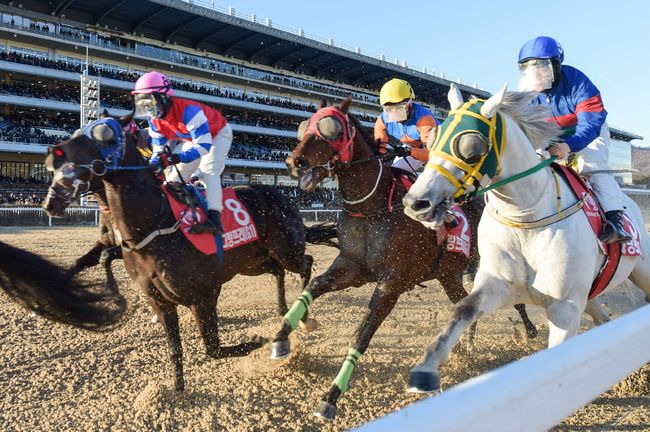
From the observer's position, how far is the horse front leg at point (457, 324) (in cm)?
197

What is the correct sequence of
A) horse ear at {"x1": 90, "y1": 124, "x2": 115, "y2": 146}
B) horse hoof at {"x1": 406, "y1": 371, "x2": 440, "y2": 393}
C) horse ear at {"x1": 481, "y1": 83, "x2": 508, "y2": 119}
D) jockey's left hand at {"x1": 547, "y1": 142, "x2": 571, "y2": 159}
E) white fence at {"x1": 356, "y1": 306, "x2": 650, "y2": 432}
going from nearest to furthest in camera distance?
1. white fence at {"x1": 356, "y1": 306, "x2": 650, "y2": 432}
2. horse hoof at {"x1": 406, "y1": 371, "x2": 440, "y2": 393}
3. horse ear at {"x1": 481, "y1": 83, "x2": 508, "y2": 119}
4. jockey's left hand at {"x1": 547, "y1": 142, "x2": 571, "y2": 159}
5. horse ear at {"x1": 90, "y1": 124, "x2": 115, "y2": 146}

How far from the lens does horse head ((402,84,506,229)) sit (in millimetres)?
2105

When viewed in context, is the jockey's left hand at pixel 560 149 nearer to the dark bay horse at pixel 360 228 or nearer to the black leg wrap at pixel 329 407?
the dark bay horse at pixel 360 228

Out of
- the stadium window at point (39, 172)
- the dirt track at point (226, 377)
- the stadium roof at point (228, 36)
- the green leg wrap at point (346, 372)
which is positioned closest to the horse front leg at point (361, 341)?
the green leg wrap at point (346, 372)

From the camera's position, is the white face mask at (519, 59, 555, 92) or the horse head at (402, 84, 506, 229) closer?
the horse head at (402, 84, 506, 229)

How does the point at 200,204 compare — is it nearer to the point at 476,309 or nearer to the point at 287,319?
the point at 287,319

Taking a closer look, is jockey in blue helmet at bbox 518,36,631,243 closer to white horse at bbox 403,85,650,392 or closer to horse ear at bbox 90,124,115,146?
white horse at bbox 403,85,650,392

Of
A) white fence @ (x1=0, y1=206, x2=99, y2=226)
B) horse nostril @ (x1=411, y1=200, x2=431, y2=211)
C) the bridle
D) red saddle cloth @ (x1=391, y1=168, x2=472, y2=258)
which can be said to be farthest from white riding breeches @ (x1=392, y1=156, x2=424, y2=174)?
white fence @ (x1=0, y1=206, x2=99, y2=226)

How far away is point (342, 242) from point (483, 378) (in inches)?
89.0

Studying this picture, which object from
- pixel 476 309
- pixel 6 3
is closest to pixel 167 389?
pixel 476 309

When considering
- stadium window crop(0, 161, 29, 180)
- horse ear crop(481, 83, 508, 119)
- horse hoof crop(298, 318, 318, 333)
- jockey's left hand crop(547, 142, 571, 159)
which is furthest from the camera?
stadium window crop(0, 161, 29, 180)

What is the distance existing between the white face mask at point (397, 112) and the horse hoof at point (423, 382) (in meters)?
2.60

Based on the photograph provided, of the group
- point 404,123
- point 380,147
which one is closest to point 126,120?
point 380,147

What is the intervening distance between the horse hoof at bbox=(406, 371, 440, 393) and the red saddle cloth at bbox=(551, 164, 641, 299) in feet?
4.46
